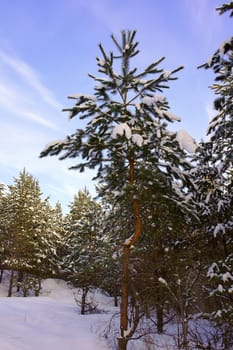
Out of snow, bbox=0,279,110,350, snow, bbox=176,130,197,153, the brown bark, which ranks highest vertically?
snow, bbox=176,130,197,153

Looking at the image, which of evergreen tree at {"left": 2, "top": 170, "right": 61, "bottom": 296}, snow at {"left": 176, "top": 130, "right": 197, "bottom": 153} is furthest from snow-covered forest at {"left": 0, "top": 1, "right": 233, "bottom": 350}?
evergreen tree at {"left": 2, "top": 170, "right": 61, "bottom": 296}

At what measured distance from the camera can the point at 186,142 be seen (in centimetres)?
625

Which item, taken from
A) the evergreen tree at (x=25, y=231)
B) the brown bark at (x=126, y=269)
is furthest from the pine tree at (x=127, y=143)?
the evergreen tree at (x=25, y=231)

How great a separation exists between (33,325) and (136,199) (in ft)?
22.1

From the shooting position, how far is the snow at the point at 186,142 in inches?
241

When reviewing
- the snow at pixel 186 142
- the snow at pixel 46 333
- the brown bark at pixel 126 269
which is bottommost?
the snow at pixel 46 333

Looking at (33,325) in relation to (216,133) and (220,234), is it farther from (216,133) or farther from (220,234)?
(216,133)

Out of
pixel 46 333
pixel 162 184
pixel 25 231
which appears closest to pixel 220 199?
pixel 162 184

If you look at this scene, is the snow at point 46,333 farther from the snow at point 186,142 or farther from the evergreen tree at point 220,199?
the snow at point 186,142

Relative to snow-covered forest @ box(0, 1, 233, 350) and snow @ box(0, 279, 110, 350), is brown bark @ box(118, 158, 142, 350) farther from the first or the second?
snow @ box(0, 279, 110, 350)

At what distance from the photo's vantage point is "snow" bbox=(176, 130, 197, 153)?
612 centimetres

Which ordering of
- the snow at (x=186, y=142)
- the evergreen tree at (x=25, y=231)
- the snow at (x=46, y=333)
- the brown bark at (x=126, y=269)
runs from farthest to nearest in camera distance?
the evergreen tree at (x=25, y=231) → the snow at (x=46, y=333) → the brown bark at (x=126, y=269) → the snow at (x=186, y=142)

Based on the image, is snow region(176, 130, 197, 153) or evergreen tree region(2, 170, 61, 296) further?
evergreen tree region(2, 170, 61, 296)

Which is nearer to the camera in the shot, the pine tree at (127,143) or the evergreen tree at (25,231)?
the pine tree at (127,143)
